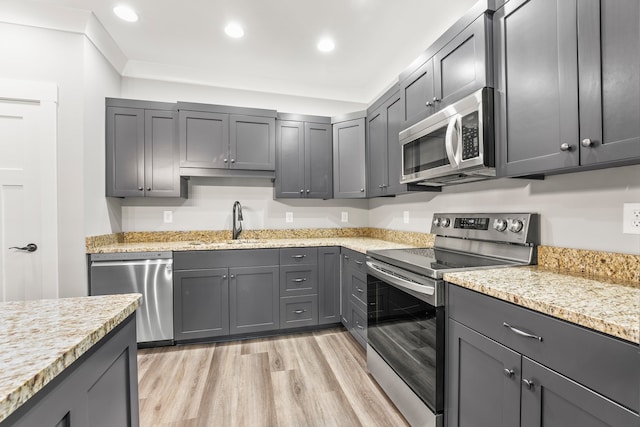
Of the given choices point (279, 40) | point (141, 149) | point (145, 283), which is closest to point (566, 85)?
point (279, 40)

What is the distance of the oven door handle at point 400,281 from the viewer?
1.43 m

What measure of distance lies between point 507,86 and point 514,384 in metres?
1.32

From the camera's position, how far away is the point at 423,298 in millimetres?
1479

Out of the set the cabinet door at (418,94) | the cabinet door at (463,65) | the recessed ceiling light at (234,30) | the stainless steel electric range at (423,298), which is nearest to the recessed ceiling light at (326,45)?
the recessed ceiling light at (234,30)

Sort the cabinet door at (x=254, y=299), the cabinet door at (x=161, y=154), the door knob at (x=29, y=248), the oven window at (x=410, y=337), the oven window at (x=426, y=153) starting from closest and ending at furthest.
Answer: the oven window at (x=410, y=337)
the oven window at (x=426, y=153)
the door knob at (x=29, y=248)
the cabinet door at (x=254, y=299)
the cabinet door at (x=161, y=154)

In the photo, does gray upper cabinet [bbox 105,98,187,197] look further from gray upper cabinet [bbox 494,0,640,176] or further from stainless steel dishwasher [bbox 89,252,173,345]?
gray upper cabinet [bbox 494,0,640,176]

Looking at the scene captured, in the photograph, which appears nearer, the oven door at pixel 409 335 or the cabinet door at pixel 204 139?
the oven door at pixel 409 335

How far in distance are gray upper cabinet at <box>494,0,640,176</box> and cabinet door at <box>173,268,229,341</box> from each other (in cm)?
239

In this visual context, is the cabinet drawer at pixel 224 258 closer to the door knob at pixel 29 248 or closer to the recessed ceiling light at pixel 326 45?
the door knob at pixel 29 248

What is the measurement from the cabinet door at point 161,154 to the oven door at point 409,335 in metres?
2.13

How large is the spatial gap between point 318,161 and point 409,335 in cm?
213

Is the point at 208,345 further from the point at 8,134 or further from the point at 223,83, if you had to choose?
the point at 223,83

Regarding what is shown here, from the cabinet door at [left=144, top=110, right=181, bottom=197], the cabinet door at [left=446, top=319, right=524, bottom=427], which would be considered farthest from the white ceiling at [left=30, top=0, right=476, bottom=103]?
the cabinet door at [left=446, top=319, right=524, bottom=427]

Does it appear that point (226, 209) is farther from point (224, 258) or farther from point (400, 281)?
point (400, 281)
